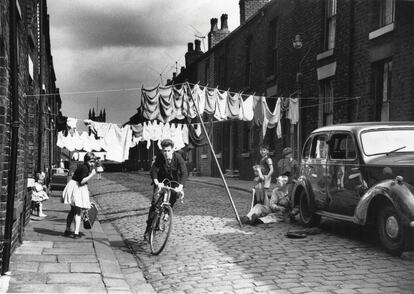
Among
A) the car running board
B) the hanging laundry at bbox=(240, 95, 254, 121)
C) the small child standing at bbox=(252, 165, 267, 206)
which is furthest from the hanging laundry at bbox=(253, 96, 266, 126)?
the car running board

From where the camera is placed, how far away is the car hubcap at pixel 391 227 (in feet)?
21.7

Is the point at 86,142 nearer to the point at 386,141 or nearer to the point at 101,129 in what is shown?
the point at 101,129

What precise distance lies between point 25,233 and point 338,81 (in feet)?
36.1

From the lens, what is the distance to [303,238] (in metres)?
8.24

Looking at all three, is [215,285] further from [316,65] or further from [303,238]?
[316,65]

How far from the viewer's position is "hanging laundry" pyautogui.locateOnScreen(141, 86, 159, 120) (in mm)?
15016

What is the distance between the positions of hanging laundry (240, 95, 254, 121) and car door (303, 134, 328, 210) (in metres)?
7.36

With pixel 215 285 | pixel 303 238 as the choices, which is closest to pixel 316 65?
pixel 303 238

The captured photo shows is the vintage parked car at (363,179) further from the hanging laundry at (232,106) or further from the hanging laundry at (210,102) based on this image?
the hanging laundry at (232,106)

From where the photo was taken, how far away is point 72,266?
6.14 m

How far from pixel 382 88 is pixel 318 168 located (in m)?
6.07

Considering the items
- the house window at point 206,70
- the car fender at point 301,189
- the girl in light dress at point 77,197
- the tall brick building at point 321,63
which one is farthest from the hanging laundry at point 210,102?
the house window at point 206,70

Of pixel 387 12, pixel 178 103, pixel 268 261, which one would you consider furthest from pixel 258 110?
pixel 268 261

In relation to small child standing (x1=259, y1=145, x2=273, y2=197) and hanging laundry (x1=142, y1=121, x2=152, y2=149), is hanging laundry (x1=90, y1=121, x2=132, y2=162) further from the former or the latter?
small child standing (x1=259, y1=145, x2=273, y2=197)
